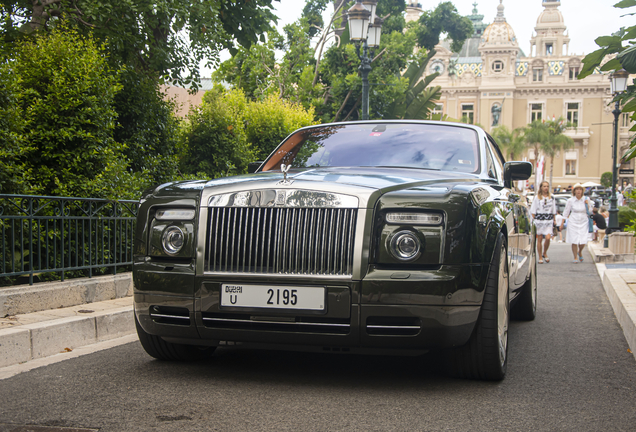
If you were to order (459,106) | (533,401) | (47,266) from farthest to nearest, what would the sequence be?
(459,106) → (47,266) → (533,401)

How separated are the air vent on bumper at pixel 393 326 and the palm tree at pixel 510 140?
75.0 metres

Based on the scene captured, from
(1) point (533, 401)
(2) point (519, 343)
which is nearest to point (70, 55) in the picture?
(2) point (519, 343)

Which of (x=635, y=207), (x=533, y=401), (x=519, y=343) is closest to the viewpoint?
(x=533, y=401)

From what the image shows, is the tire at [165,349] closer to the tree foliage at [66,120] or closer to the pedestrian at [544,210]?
the tree foliage at [66,120]

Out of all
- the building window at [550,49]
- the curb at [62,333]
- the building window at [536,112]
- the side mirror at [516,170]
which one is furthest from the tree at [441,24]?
the building window at [550,49]

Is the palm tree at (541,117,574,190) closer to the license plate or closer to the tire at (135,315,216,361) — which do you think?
the tire at (135,315,216,361)

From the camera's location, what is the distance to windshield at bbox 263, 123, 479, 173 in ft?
16.3

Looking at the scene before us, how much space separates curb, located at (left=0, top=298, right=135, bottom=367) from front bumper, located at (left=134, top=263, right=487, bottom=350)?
1568 mm

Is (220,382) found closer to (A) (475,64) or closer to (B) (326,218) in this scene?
(B) (326,218)

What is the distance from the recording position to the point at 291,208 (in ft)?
12.6

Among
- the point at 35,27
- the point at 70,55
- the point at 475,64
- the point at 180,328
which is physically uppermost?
the point at 475,64

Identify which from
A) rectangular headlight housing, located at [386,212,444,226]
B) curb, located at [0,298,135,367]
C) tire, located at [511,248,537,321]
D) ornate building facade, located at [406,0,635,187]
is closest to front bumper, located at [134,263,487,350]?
rectangular headlight housing, located at [386,212,444,226]

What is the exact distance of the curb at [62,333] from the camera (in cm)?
480

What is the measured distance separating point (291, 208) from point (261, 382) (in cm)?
107
